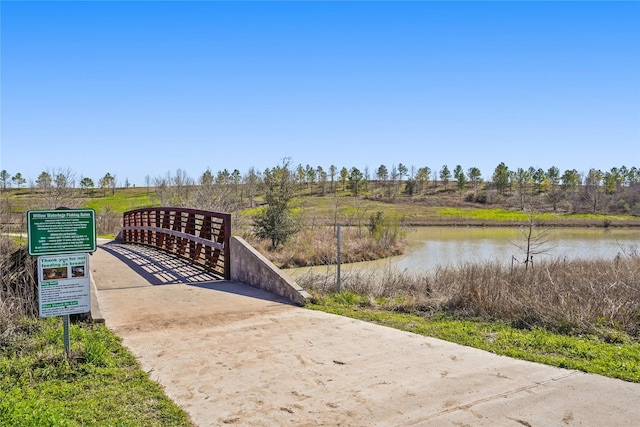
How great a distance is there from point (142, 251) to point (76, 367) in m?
12.4

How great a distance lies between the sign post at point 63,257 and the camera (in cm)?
560

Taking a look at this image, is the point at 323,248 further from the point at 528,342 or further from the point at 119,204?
the point at 119,204

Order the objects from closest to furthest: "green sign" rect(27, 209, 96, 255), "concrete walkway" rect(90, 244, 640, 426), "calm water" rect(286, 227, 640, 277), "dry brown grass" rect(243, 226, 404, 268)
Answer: "concrete walkway" rect(90, 244, 640, 426), "green sign" rect(27, 209, 96, 255), "calm water" rect(286, 227, 640, 277), "dry brown grass" rect(243, 226, 404, 268)

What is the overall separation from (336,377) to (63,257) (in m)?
3.19

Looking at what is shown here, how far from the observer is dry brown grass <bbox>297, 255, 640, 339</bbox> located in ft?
25.1

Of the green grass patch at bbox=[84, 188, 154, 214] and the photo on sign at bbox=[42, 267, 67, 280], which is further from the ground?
the photo on sign at bbox=[42, 267, 67, 280]

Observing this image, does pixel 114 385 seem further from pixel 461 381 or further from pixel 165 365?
pixel 461 381

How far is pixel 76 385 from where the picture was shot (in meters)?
5.07

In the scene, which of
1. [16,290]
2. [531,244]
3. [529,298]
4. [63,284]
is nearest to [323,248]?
[531,244]

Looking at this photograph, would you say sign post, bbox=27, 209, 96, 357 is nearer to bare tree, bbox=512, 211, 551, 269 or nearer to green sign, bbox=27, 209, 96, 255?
green sign, bbox=27, 209, 96, 255

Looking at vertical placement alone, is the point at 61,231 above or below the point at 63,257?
above

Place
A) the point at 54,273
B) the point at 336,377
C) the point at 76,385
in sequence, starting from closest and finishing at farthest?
the point at 76,385 → the point at 336,377 → the point at 54,273

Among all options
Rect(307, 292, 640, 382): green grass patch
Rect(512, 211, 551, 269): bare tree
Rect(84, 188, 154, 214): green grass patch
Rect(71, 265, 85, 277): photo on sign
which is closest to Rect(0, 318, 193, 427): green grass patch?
Rect(71, 265, 85, 277): photo on sign

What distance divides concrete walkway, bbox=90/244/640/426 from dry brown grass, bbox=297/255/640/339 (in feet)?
6.70
